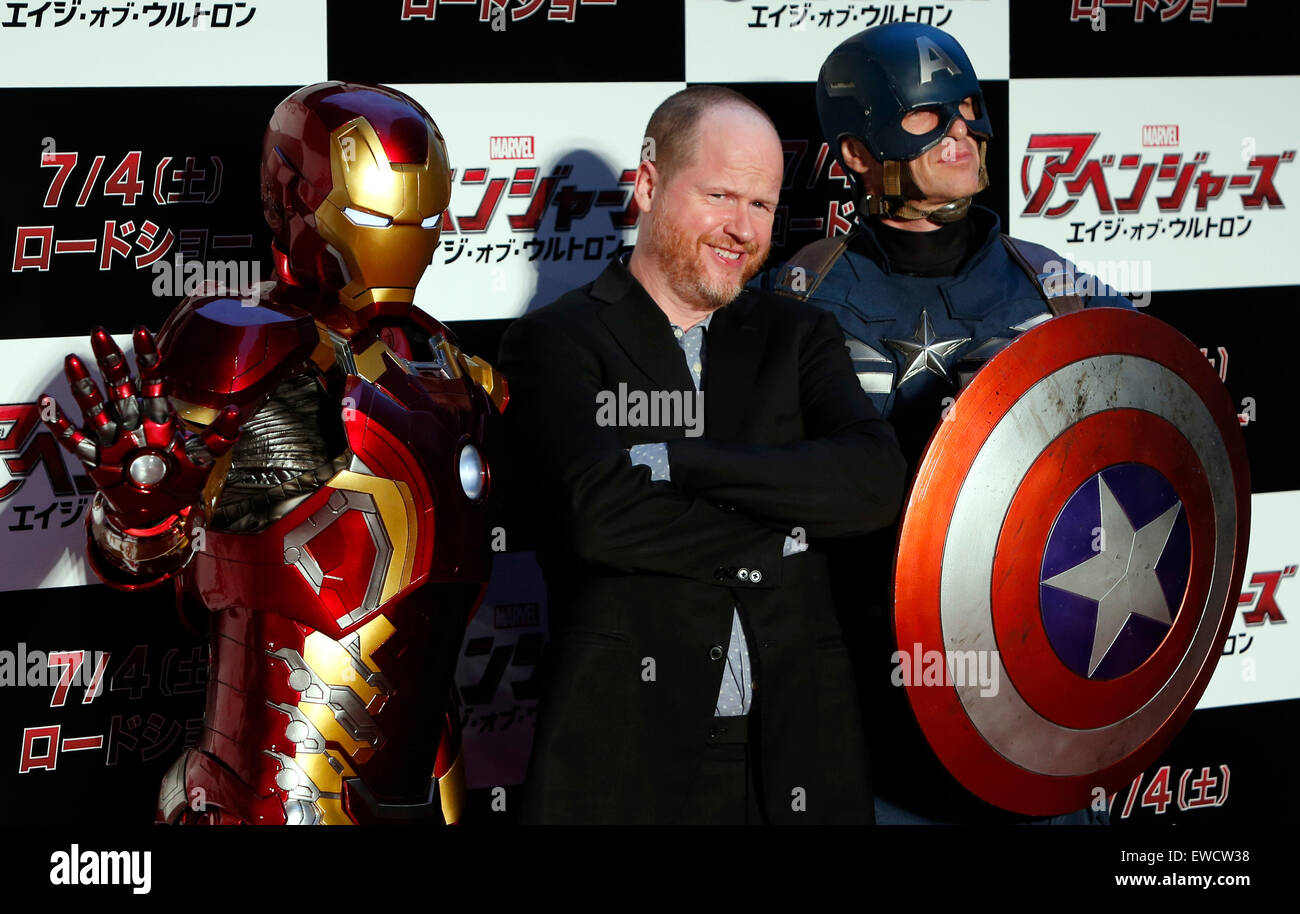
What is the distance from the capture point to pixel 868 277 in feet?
8.24

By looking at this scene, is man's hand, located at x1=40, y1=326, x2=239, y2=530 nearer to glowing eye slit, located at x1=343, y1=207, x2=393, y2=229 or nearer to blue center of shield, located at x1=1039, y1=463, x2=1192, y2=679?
glowing eye slit, located at x1=343, y1=207, x2=393, y2=229

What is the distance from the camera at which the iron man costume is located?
196 cm

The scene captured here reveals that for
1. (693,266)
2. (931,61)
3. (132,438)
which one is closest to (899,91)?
(931,61)

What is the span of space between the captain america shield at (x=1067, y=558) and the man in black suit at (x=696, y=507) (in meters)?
0.14

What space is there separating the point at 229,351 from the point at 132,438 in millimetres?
201

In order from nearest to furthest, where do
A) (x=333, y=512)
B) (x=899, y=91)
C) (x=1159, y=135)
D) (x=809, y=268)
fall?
(x=333, y=512) → (x=899, y=91) → (x=809, y=268) → (x=1159, y=135)

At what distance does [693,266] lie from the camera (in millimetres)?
2225

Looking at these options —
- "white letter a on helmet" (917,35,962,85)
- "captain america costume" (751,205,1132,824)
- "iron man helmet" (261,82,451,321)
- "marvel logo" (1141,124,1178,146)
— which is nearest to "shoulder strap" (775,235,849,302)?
"captain america costume" (751,205,1132,824)

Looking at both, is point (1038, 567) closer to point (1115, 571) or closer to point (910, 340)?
point (1115, 571)

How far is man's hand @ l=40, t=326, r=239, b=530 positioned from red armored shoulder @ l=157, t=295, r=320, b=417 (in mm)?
62

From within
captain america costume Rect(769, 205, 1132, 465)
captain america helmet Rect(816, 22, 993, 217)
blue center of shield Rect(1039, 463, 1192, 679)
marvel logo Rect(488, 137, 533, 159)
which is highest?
marvel logo Rect(488, 137, 533, 159)
